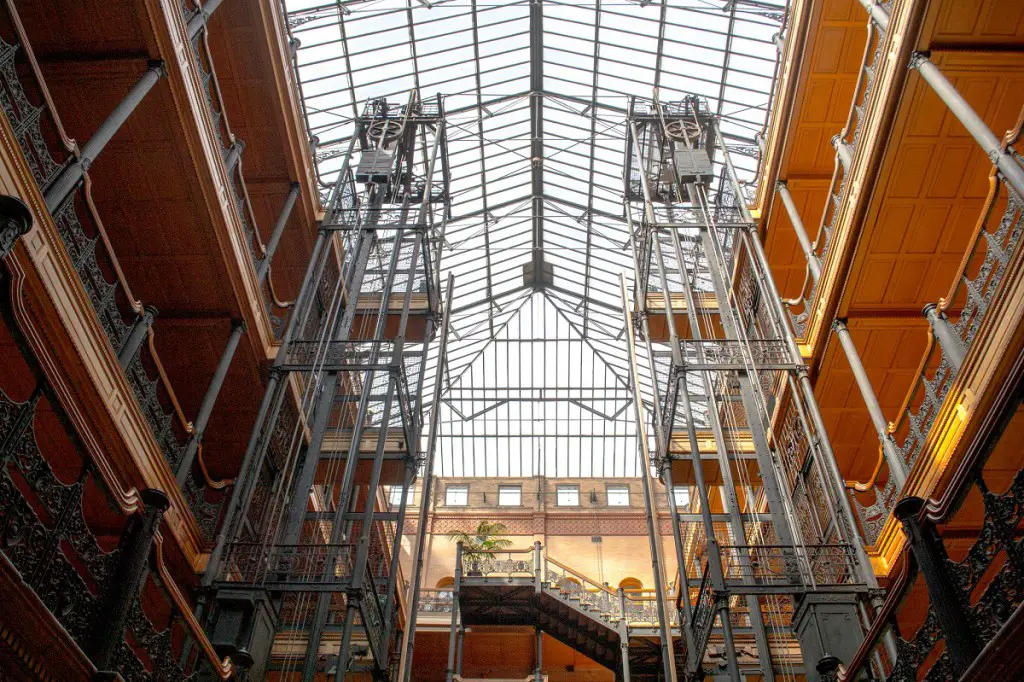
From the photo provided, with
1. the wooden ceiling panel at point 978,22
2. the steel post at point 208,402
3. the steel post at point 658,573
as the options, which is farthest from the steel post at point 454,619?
the wooden ceiling panel at point 978,22

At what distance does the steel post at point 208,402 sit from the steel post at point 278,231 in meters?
1.13

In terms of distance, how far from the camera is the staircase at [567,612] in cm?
2298

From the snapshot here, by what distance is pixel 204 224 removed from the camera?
13.2 metres

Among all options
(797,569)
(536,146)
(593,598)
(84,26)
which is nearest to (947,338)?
(797,569)

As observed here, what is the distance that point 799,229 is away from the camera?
52.1ft

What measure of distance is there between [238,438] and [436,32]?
12790mm

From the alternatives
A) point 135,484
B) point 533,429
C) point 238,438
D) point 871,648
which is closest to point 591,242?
point 533,429

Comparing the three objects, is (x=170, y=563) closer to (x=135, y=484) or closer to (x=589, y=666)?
(x=135, y=484)

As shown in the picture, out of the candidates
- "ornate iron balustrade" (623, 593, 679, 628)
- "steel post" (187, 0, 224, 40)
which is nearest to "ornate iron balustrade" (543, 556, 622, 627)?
"ornate iron balustrade" (623, 593, 679, 628)

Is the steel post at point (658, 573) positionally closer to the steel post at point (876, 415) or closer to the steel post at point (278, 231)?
the steel post at point (876, 415)

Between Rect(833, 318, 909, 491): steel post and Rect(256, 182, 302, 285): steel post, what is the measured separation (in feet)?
32.5

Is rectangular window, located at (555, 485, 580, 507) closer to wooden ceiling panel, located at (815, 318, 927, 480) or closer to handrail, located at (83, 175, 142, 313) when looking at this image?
wooden ceiling panel, located at (815, 318, 927, 480)

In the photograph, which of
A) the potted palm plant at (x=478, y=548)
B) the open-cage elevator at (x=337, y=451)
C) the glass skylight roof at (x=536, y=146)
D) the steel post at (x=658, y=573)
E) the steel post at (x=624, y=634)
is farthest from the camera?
the potted palm plant at (x=478, y=548)

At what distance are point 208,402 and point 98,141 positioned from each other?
4.68 m
